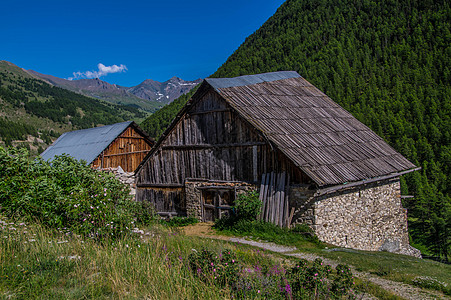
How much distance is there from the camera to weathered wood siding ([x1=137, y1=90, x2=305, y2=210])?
14047 mm

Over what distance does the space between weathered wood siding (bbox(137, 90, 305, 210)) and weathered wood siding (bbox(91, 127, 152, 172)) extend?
9.87 meters

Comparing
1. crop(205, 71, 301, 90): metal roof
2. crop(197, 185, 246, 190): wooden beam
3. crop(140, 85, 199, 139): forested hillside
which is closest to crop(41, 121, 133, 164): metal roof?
crop(197, 185, 246, 190): wooden beam

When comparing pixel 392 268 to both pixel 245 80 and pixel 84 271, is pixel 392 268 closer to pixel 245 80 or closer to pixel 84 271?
pixel 84 271

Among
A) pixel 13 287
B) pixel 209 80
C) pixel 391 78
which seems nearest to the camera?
pixel 13 287

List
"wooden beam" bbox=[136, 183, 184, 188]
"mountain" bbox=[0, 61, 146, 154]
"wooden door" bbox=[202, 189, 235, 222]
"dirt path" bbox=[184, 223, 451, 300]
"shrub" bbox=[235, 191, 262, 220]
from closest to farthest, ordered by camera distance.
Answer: "dirt path" bbox=[184, 223, 451, 300], "shrub" bbox=[235, 191, 262, 220], "wooden door" bbox=[202, 189, 235, 222], "wooden beam" bbox=[136, 183, 184, 188], "mountain" bbox=[0, 61, 146, 154]

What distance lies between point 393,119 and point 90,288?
64.5m

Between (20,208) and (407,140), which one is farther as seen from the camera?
(407,140)

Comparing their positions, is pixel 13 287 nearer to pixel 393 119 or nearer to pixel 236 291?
pixel 236 291

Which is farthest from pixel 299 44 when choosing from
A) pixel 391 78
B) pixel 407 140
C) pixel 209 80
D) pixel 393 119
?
pixel 209 80

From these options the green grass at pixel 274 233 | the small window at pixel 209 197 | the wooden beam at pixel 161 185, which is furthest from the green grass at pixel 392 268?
the wooden beam at pixel 161 185

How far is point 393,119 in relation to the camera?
5947 cm

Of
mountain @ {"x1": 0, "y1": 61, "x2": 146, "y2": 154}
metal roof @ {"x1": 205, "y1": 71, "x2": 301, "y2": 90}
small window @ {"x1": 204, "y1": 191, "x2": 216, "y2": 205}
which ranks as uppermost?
mountain @ {"x1": 0, "y1": 61, "x2": 146, "y2": 154}

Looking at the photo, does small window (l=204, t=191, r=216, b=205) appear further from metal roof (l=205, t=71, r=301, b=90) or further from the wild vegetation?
the wild vegetation

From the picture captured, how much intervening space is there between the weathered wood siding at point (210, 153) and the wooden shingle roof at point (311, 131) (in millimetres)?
611
